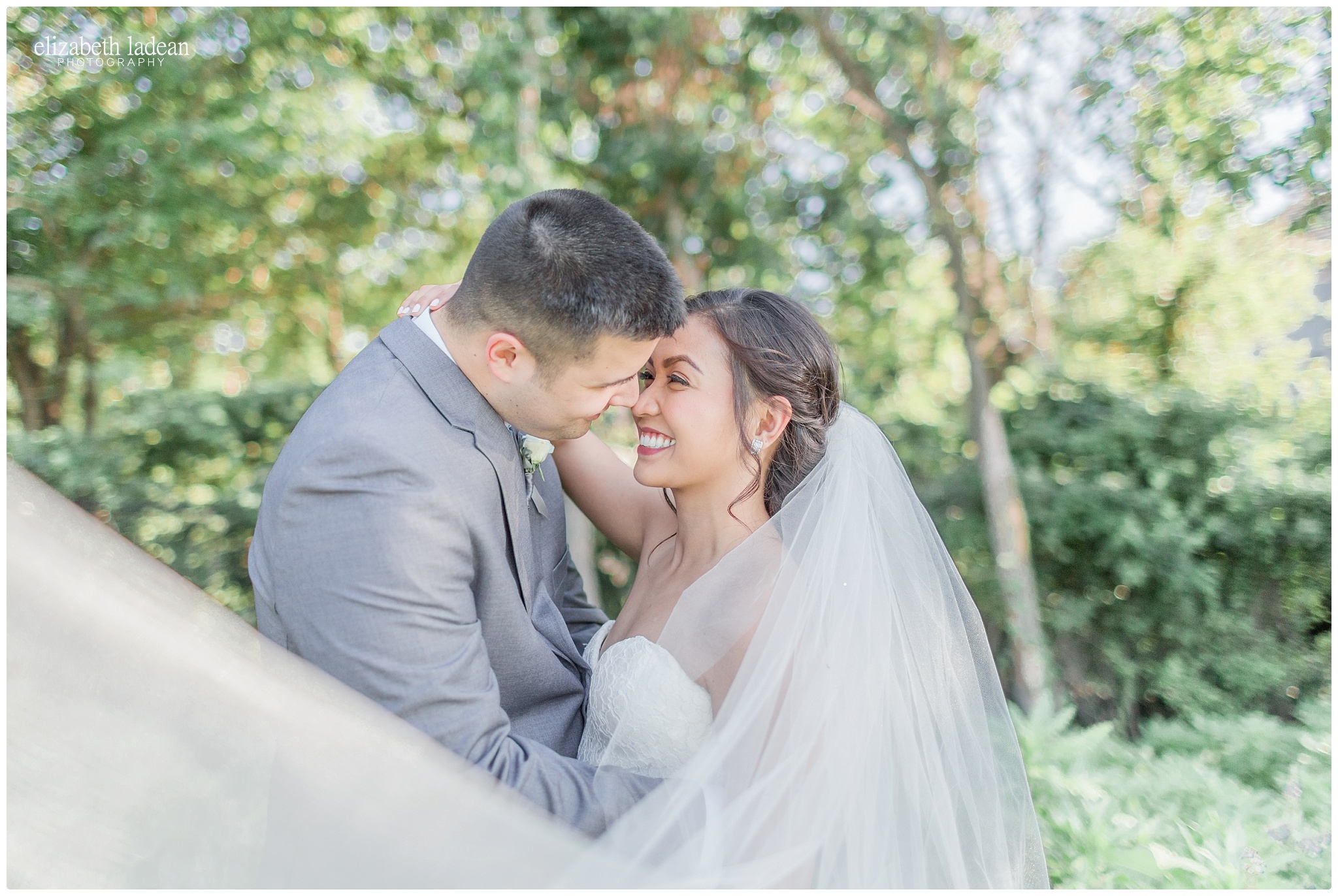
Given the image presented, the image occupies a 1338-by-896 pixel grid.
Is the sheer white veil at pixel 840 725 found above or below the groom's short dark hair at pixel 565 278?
below

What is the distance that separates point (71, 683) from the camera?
1.34 m

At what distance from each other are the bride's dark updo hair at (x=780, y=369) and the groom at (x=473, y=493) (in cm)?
48

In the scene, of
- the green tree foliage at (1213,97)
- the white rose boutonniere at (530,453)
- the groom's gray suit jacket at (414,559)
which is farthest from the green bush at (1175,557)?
the groom's gray suit jacket at (414,559)

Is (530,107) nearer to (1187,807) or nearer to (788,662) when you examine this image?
(788,662)

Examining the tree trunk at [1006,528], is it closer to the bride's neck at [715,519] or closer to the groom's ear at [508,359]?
the bride's neck at [715,519]

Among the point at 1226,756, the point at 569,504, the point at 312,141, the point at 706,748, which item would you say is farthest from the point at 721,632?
the point at 312,141

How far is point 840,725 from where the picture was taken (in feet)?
6.88

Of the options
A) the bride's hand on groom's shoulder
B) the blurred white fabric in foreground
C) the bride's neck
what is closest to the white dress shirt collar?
the bride's hand on groom's shoulder

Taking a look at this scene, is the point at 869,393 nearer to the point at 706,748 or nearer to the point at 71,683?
the point at 706,748

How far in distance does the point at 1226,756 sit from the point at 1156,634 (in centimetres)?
136

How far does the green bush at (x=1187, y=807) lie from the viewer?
9.82 feet

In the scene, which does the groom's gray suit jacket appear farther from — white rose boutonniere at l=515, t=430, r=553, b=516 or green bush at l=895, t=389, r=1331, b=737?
green bush at l=895, t=389, r=1331, b=737

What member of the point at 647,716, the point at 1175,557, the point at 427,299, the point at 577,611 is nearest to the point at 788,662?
the point at 647,716

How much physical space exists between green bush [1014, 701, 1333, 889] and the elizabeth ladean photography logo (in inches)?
234
